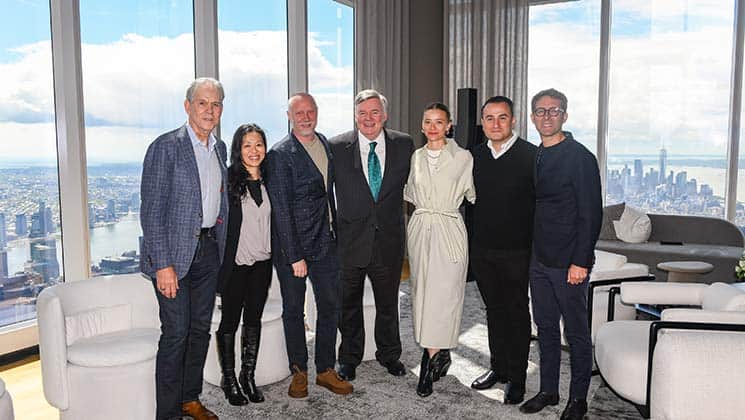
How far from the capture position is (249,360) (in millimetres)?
3201

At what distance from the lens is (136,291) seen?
125 inches

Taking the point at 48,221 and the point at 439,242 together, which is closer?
the point at 439,242

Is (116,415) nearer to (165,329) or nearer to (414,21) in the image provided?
(165,329)

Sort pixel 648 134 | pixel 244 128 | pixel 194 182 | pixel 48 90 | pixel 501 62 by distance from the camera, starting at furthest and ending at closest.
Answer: pixel 501 62 < pixel 648 134 < pixel 48 90 < pixel 244 128 < pixel 194 182

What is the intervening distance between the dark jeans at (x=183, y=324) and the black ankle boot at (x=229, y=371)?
0.25 metres

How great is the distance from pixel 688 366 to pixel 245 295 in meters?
1.93

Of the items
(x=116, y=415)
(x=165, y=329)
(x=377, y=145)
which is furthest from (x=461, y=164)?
(x=116, y=415)

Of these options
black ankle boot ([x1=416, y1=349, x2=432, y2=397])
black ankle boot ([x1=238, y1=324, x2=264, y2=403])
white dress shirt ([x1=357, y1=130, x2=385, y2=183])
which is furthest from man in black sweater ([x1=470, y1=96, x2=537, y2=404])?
black ankle boot ([x1=238, y1=324, x2=264, y2=403])

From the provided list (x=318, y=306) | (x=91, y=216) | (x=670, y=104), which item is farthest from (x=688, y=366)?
(x=670, y=104)

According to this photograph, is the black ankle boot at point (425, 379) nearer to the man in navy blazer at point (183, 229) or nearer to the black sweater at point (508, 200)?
the black sweater at point (508, 200)

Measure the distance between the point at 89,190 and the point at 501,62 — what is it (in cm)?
500

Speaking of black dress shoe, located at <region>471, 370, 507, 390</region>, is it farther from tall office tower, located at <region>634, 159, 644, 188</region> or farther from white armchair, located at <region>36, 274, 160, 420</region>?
tall office tower, located at <region>634, 159, 644, 188</region>

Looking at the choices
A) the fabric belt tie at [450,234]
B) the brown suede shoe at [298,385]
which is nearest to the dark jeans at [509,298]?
the fabric belt tie at [450,234]

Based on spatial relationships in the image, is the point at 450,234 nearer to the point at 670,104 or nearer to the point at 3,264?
the point at 3,264
